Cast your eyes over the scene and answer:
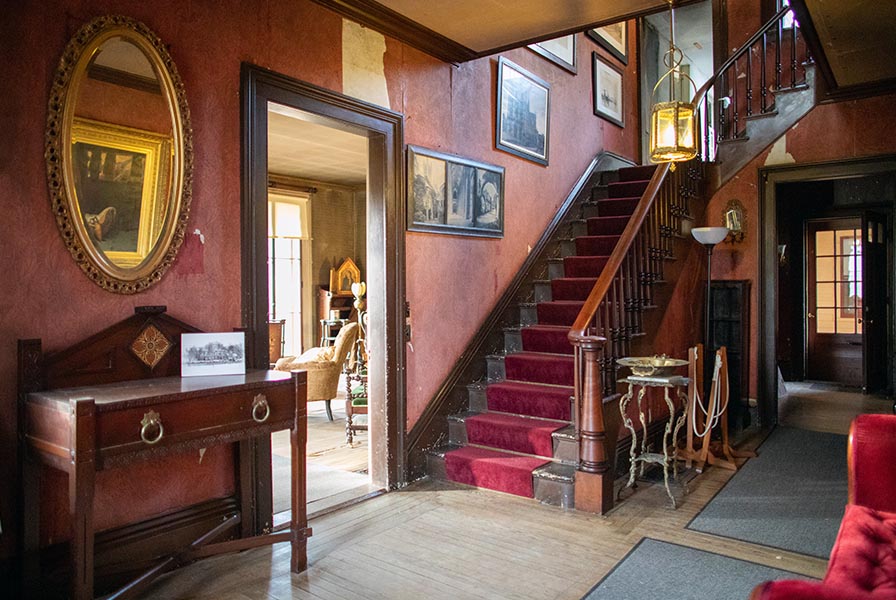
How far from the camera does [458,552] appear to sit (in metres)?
3.28

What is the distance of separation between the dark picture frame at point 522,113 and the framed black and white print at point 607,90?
1277mm

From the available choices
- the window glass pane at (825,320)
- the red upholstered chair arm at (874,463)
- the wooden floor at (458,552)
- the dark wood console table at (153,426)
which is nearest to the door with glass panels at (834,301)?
the window glass pane at (825,320)

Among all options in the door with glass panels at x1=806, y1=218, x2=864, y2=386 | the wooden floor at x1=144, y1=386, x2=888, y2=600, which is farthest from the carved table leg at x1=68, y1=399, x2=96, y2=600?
the door with glass panels at x1=806, y1=218, x2=864, y2=386

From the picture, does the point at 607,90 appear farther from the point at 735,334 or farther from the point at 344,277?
the point at 344,277

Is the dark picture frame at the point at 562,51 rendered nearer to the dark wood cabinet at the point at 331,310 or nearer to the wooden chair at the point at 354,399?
the wooden chair at the point at 354,399

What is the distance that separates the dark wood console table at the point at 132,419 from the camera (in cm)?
226

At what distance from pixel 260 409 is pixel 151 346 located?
0.63 metres

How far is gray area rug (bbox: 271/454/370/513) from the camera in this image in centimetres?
417

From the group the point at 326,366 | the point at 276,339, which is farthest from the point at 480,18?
the point at 276,339

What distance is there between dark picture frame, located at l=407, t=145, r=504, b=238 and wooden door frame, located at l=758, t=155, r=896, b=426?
311 cm

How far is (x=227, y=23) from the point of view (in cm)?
332

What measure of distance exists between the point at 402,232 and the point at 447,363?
44.8 inches

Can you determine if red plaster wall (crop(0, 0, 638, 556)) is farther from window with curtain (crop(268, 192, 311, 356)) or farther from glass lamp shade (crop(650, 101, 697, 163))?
window with curtain (crop(268, 192, 311, 356))

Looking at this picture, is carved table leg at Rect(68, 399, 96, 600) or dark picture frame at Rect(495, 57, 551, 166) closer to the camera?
carved table leg at Rect(68, 399, 96, 600)
